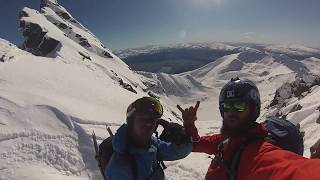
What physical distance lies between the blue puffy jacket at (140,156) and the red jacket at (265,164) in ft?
2.21

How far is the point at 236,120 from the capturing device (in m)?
4.68

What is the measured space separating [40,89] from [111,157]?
54.9ft

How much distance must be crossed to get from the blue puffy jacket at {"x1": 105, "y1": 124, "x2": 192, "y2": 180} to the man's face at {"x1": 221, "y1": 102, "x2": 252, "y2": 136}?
0.77 meters

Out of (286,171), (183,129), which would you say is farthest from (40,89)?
(286,171)

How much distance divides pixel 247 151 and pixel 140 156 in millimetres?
1455

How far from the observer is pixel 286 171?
9.87 ft

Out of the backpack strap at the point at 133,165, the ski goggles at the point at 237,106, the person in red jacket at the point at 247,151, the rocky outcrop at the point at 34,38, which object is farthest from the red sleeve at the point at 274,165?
the rocky outcrop at the point at 34,38

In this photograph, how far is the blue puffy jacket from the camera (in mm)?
4457

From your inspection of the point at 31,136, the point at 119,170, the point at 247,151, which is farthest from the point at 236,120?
the point at 31,136

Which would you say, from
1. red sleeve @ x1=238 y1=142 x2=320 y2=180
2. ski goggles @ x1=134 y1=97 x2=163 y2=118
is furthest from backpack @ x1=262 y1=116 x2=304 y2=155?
ski goggles @ x1=134 y1=97 x2=163 y2=118

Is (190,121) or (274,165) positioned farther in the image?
(190,121)

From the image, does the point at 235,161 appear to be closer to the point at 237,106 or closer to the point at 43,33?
the point at 237,106

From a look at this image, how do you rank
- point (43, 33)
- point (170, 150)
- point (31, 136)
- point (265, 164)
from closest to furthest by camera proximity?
point (265, 164) < point (170, 150) < point (31, 136) < point (43, 33)

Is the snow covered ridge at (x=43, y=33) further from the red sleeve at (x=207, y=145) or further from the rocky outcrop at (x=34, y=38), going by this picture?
the red sleeve at (x=207, y=145)
